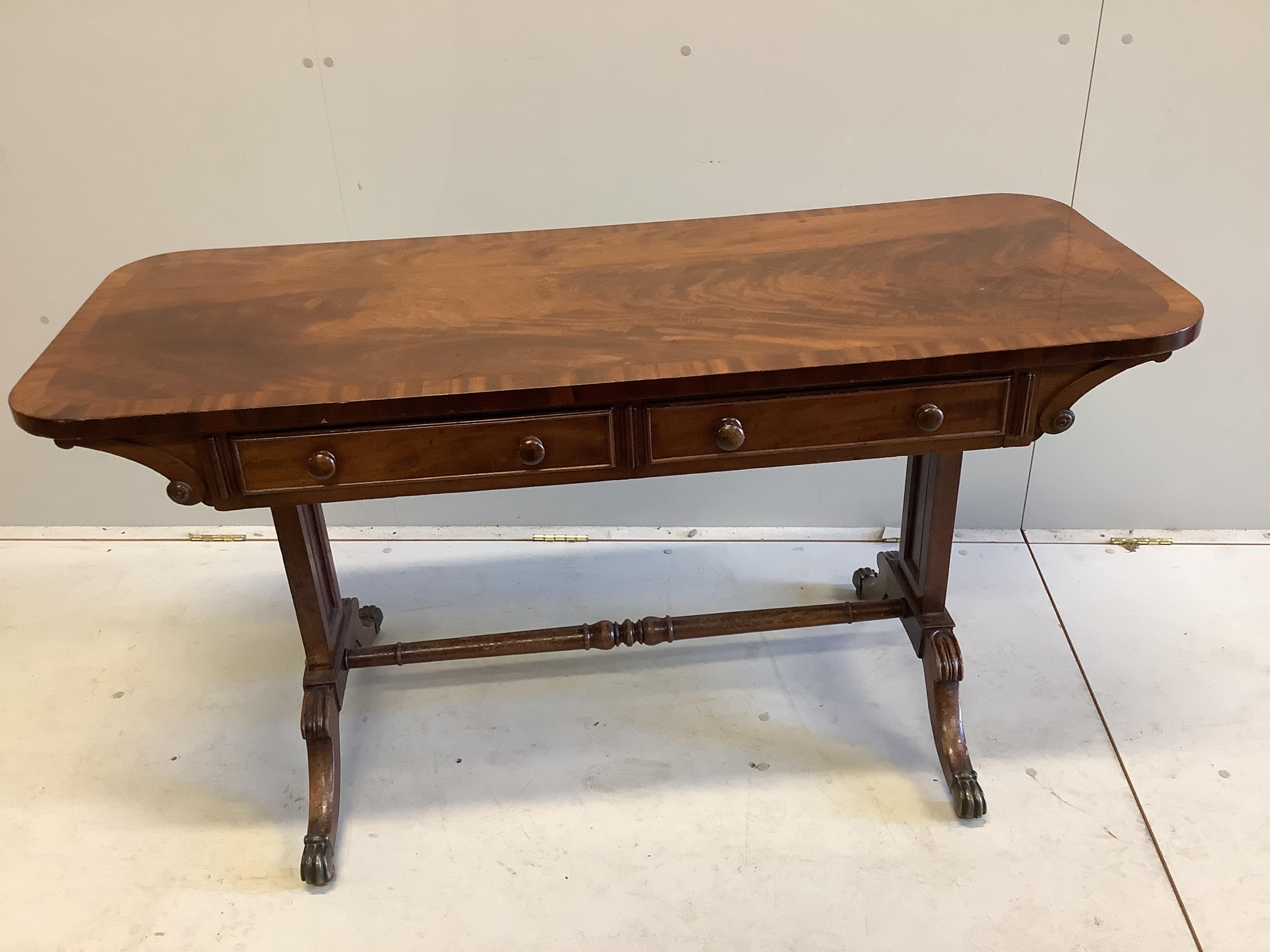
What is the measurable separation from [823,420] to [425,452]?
61cm

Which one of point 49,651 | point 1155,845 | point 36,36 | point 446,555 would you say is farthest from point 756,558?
point 36,36

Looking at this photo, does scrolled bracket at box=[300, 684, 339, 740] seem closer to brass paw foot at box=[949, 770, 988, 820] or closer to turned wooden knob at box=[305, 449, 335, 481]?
turned wooden knob at box=[305, 449, 335, 481]

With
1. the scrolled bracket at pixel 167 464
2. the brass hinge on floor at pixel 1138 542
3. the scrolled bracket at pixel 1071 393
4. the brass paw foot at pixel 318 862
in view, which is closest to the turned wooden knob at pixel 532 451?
the scrolled bracket at pixel 167 464

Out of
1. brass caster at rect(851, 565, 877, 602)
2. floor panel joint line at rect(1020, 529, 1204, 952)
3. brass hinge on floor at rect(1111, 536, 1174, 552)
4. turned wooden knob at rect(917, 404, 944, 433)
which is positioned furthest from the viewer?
brass hinge on floor at rect(1111, 536, 1174, 552)

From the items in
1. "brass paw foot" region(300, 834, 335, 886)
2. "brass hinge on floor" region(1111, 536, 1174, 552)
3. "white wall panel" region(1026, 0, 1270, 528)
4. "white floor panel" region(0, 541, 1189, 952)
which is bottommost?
"white floor panel" region(0, 541, 1189, 952)

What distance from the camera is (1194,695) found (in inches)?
87.0

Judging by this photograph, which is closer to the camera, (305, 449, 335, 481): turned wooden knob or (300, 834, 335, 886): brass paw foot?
(305, 449, 335, 481): turned wooden knob

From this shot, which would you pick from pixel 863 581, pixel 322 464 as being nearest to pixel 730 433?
pixel 322 464

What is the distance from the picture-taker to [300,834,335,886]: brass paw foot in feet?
6.04

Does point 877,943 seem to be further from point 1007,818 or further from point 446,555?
point 446,555

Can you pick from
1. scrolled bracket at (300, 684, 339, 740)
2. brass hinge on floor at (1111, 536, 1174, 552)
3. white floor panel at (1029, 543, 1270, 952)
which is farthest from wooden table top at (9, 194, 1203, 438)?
brass hinge on floor at (1111, 536, 1174, 552)

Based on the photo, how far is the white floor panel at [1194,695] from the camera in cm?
181

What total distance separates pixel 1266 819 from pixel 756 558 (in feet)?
4.17

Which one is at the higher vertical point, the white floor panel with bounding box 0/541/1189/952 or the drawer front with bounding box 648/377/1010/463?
the drawer front with bounding box 648/377/1010/463
